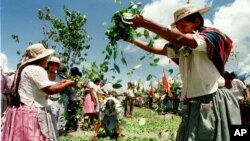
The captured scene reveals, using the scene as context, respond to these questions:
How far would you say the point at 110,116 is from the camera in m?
12.2

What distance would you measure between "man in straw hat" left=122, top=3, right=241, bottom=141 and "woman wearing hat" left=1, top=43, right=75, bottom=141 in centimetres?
150

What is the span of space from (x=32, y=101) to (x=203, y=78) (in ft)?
7.20

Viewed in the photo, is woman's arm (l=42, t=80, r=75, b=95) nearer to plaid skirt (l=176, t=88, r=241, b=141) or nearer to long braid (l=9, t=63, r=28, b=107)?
long braid (l=9, t=63, r=28, b=107)

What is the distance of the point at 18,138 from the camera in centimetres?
501

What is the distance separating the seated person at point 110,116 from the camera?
11852 mm

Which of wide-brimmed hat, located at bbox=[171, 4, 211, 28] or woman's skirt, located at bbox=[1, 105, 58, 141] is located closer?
wide-brimmed hat, located at bbox=[171, 4, 211, 28]

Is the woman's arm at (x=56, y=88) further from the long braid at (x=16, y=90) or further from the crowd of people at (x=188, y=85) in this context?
the long braid at (x=16, y=90)

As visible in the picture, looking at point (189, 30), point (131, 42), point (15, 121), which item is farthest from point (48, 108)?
point (189, 30)

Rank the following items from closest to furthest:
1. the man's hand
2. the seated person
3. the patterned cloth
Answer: the man's hand
the patterned cloth
the seated person

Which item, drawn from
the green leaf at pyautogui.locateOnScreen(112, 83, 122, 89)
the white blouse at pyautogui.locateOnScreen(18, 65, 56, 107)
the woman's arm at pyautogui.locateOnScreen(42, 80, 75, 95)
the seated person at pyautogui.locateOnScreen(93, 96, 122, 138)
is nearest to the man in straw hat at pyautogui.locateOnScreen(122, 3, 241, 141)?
the green leaf at pyautogui.locateOnScreen(112, 83, 122, 89)

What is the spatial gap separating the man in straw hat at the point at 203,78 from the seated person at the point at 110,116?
8045mm

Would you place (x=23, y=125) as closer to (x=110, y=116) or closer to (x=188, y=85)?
(x=188, y=85)

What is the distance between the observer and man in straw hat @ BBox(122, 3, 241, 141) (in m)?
3.49

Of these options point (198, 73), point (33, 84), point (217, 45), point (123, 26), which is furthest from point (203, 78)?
point (33, 84)
